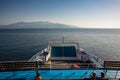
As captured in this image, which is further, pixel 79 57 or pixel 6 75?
pixel 79 57

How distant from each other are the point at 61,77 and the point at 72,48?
62.4 feet

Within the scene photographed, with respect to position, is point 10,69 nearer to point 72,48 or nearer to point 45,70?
point 45,70

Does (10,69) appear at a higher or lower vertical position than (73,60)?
higher

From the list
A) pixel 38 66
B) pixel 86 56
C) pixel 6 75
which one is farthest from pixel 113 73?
pixel 86 56

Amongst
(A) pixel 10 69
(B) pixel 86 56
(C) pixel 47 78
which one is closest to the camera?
(C) pixel 47 78

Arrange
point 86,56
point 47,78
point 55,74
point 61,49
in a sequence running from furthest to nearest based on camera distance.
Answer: point 61,49
point 86,56
point 55,74
point 47,78

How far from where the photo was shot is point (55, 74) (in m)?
14.7

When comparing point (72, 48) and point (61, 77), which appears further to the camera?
point (72, 48)

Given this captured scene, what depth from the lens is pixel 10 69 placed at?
1606 centimetres

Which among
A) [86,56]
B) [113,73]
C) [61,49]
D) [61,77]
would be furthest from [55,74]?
[61,49]

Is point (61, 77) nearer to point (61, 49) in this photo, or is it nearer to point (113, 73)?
point (113, 73)

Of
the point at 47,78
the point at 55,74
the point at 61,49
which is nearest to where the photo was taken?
the point at 47,78

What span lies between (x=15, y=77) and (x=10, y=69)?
2358 millimetres

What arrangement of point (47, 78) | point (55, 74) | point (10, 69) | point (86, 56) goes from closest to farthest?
point (47, 78), point (55, 74), point (10, 69), point (86, 56)
